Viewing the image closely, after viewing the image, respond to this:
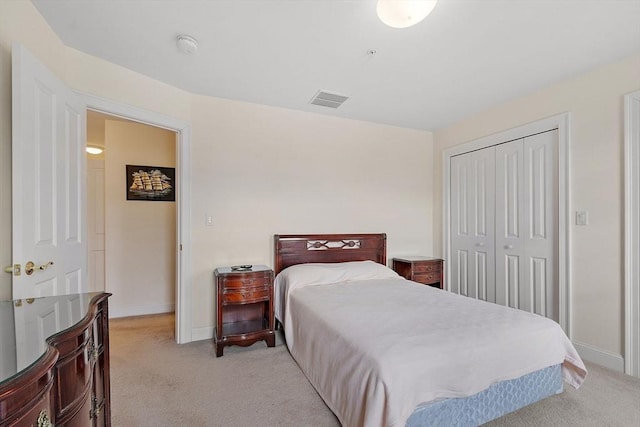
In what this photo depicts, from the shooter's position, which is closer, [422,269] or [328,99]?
[328,99]

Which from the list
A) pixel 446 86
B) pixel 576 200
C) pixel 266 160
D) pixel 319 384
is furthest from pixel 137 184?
pixel 576 200

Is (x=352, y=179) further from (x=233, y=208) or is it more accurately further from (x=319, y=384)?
(x=319, y=384)

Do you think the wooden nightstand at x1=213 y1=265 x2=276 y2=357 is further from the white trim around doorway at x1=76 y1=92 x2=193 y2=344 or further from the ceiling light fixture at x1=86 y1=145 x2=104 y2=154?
the ceiling light fixture at x1=86 y1=145 x2=104 y2=154

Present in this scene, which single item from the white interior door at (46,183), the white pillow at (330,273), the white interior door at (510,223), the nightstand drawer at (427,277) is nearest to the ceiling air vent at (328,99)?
the white pillow at (330,273)

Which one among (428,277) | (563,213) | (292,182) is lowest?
(428,277)

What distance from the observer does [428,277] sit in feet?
12.1

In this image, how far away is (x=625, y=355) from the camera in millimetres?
2281

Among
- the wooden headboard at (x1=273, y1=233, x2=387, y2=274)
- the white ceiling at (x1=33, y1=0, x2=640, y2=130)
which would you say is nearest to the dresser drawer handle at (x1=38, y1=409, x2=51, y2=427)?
the white ceiling at (x1=33, y1=0, x2=640, y2=130)

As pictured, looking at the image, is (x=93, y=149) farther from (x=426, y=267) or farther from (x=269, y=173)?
(x=426, y=267)

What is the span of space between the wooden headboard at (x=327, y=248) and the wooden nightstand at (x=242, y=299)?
346 mm

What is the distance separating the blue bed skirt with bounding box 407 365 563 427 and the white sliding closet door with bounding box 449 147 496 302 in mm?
1657

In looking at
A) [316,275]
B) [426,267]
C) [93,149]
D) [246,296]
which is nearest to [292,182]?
[316,275]

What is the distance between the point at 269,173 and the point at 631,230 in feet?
10.4

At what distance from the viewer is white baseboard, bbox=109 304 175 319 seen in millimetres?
3566
